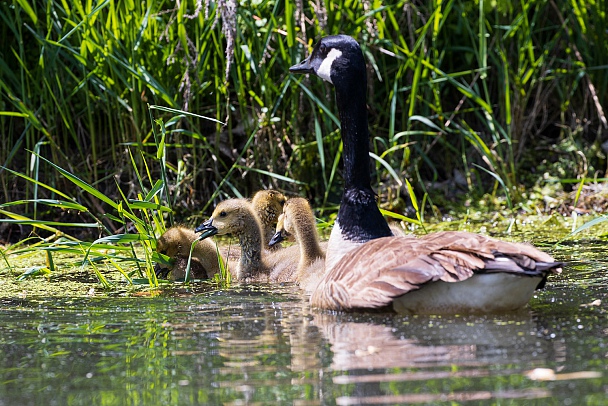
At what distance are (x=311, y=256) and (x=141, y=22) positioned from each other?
8.21 feet

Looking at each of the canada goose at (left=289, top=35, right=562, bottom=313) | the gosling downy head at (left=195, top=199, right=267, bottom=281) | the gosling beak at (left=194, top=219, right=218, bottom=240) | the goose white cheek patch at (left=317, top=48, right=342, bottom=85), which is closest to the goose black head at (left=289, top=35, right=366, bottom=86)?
the goose white cheek patch at (left=317, top=48, right=342, bottom=85)

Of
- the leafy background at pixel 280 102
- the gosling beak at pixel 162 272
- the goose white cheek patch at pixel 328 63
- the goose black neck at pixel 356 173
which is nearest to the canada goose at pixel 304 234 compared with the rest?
the goose black neck at pixel 356 173

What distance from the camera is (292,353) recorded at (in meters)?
3.93

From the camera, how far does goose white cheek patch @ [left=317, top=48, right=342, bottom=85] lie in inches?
233

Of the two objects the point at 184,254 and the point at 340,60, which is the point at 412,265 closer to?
the point at 340,60

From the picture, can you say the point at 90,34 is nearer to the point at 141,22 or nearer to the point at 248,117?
the point at 141,22

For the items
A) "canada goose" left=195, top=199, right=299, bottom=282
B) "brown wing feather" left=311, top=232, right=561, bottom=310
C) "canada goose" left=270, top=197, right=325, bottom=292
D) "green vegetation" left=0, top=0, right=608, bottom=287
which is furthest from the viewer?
"green vegetation" left=0, top=0, right=608, bottom=287

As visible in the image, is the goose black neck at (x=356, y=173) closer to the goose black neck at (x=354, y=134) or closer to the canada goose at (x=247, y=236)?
the goose black neck at (x=354, y=134)

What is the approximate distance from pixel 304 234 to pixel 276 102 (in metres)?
2.04

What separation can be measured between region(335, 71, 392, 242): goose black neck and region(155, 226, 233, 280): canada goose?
1272mm

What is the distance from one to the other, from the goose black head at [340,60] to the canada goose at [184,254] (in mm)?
1454

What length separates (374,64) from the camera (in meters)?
7.92

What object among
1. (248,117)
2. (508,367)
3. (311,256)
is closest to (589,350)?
(508,367)

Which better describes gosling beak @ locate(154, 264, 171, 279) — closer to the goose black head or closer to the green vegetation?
the green vegetation
